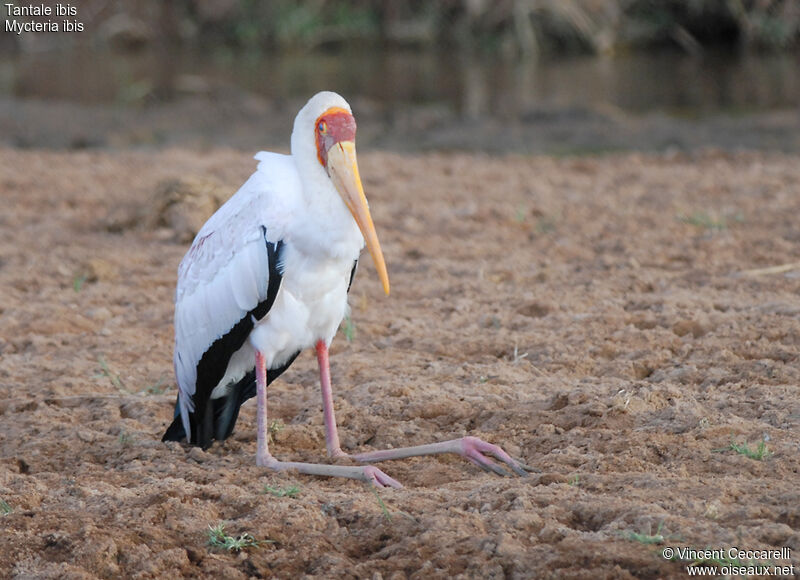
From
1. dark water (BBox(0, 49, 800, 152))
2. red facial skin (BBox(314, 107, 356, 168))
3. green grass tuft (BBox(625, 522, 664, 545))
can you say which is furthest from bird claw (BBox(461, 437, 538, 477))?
dark water (BBox(0, 49, 800, 152))

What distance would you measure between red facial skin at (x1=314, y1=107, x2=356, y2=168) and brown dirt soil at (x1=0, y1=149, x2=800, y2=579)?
1.07 m

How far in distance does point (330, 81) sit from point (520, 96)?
9.24 ft

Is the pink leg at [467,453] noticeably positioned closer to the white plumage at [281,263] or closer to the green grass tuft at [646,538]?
the white plumage at [281,263]

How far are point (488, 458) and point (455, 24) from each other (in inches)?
617

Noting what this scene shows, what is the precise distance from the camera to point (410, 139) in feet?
34.4

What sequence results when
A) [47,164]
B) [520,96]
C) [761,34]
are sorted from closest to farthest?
1. [47,164]
2. [520,96]
3. [761,34]

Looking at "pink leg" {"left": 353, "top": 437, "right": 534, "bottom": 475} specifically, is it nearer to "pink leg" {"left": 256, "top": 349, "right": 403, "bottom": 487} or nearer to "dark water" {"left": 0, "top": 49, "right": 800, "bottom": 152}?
"pink leg" {"left": 256, "top": 349, "right": 403, "bottom": 487}

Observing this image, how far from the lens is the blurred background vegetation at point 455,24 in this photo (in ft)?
56.3

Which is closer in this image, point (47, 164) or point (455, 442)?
point (455, 442)

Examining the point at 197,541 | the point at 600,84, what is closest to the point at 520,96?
the point at 600,84

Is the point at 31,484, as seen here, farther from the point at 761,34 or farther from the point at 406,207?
the point at 761,34

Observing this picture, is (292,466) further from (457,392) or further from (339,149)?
(339,149)

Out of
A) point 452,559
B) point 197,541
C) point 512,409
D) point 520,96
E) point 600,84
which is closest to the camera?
point 452,559

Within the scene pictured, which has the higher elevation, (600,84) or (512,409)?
(600,84)
